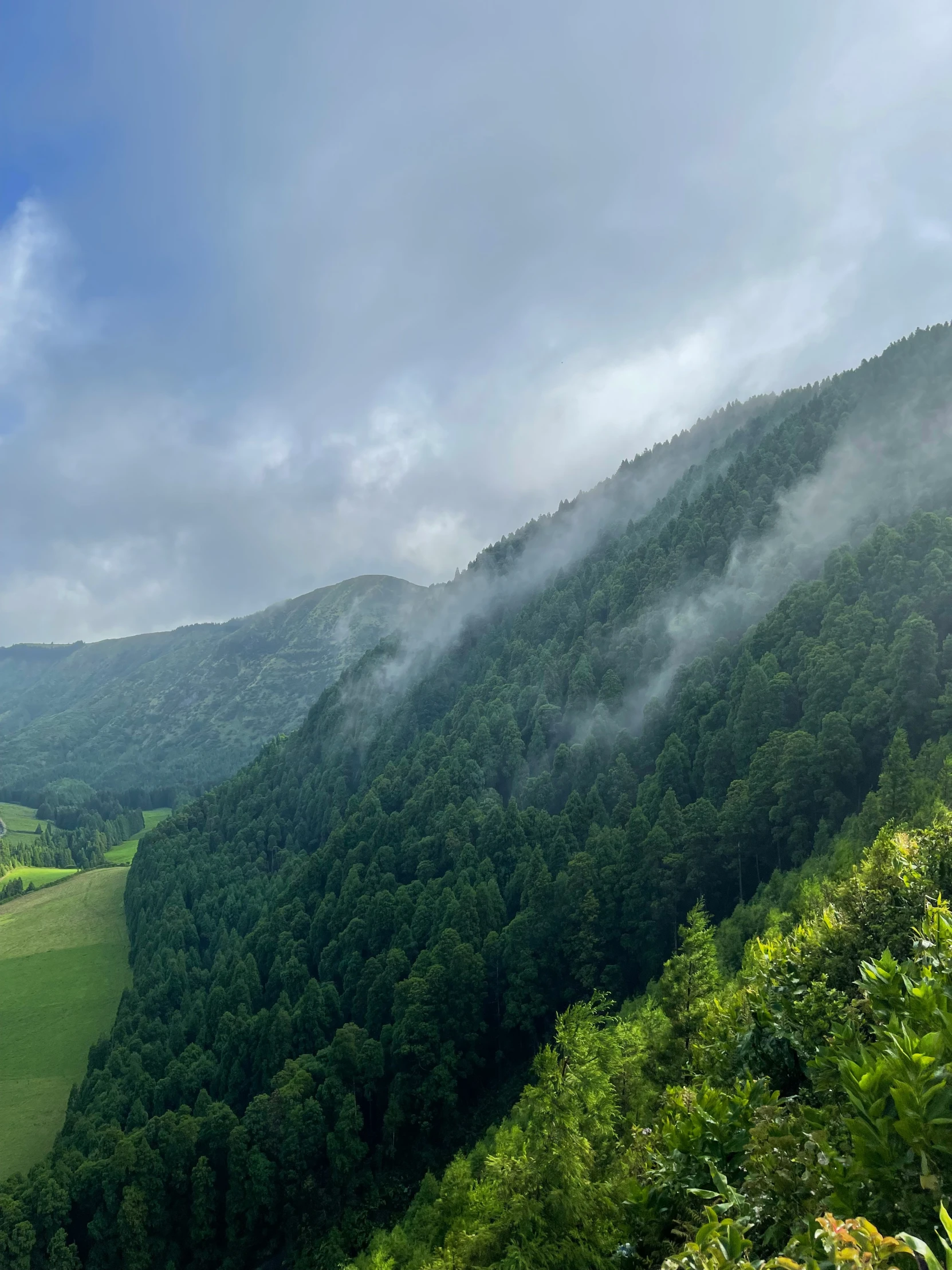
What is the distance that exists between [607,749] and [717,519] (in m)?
81.5

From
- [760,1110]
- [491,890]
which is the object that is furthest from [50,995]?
[760,1110]

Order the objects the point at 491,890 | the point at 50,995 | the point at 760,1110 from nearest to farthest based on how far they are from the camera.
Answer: the point at 760,1110 < the point at 491,890 < the point at 50,995

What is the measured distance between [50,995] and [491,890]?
9609cm

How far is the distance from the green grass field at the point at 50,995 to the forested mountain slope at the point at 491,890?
8.19m

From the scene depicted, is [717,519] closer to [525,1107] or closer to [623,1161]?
[525,1107]

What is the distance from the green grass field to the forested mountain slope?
8189 mm

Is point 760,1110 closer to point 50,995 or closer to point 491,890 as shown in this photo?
point 491,890

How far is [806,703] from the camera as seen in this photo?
9394 centimetres

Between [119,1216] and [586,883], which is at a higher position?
[586,883]

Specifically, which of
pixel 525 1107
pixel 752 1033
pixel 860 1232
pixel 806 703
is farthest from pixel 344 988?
pixel 860 1232

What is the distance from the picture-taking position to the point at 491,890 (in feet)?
Answer: 326

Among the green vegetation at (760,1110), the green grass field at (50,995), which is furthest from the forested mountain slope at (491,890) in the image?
the green grass field at (50,995)

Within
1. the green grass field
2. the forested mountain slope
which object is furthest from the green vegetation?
the green grass field

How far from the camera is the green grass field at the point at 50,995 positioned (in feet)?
310
